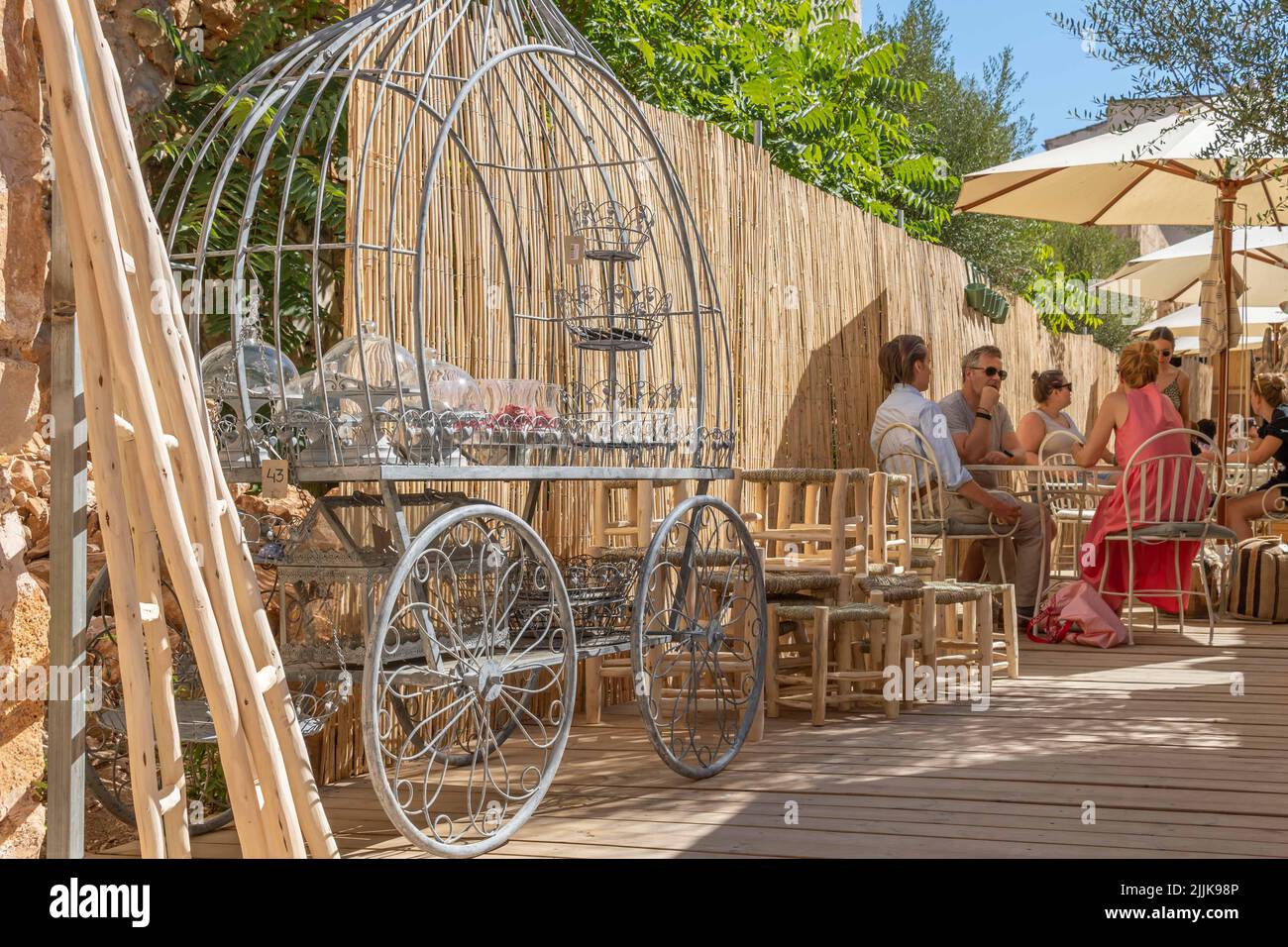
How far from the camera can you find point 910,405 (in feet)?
21.7

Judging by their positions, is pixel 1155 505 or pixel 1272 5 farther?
pixel 1155 505

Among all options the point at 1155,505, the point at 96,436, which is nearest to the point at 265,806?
the point at 96,436

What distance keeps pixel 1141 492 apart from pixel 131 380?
224 inches

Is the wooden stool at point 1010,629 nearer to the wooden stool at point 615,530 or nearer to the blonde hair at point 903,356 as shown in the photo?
the blonde hair at point 903,356

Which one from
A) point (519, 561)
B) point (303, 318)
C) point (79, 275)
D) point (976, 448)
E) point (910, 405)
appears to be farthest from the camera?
point (976, 448)

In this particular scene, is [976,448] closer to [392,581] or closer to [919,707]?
[919,707]

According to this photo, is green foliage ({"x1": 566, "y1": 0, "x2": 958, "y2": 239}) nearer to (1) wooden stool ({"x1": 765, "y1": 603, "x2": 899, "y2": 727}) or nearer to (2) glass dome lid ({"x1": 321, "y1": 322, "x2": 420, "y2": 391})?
(1) wooden stool ({"x1": 765, "y1": 603, "x2": 899, "y2": 727})

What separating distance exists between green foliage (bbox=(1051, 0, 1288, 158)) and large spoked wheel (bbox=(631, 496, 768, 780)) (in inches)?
104

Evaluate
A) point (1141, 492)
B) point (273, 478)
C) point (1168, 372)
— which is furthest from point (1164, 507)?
point (273, 478)

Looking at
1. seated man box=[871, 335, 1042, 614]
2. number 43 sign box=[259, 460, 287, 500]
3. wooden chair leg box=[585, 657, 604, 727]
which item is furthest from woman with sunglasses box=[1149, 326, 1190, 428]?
number 43 sign box=[259, 460, 287, 500]

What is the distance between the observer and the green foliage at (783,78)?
346 inches

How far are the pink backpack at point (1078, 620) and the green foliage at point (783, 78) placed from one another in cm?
389

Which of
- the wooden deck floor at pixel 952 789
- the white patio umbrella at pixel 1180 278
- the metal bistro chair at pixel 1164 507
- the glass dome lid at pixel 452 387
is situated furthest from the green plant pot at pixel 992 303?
the glass dome lid at pixel 452 387
